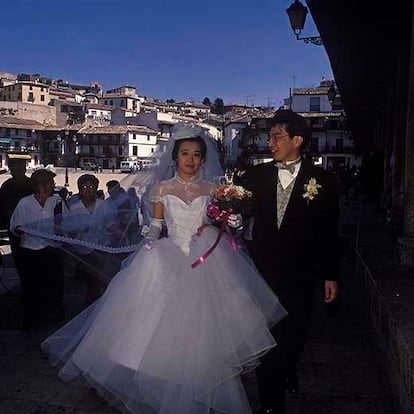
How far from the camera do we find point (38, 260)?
19.1 feet

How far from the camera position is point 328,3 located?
6.01 meters

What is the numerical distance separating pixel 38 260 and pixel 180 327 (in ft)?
10.0

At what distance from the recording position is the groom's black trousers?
333 cm

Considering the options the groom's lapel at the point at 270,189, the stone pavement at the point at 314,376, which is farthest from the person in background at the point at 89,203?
the groom's lapel at the point at 270,189

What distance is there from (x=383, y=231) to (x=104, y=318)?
18.1 feet

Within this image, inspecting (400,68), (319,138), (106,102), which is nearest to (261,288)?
(400,68)

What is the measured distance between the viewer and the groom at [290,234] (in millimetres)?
3357

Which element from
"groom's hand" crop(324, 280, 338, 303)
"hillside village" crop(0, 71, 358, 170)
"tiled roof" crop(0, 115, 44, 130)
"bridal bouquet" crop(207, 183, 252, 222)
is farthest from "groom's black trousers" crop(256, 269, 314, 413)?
"tiled roof" crop(0, 115, 44, 130)

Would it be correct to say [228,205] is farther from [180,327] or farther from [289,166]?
[180,327]

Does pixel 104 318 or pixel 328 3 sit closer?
pixel 104 318

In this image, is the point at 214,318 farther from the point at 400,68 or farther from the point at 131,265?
the point at 400,68

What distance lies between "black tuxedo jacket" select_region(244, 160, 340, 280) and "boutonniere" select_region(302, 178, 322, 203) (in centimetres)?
4

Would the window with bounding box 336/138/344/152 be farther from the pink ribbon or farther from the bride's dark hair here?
the pink ribbon

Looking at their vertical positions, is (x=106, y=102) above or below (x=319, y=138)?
above
